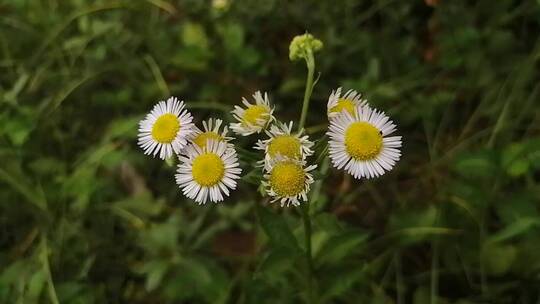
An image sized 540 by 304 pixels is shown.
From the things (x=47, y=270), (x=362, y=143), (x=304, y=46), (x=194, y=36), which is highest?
(x=194, y=36)

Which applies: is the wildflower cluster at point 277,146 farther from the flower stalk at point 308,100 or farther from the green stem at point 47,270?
the green stem at point 47,270

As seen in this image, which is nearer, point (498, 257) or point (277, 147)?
point (277, 147)

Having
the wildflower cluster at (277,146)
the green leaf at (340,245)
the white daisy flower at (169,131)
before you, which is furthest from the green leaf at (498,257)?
the white daisy flower at (169,131)

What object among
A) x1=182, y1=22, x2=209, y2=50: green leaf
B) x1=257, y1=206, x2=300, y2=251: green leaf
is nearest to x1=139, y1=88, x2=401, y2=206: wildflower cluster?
x1=257, y1=206, x2=300, y2=251: green leaf

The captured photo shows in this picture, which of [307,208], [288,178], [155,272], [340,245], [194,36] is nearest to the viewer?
[288,178]

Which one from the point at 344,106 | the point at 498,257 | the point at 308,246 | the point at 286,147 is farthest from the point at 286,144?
the point at 498,257

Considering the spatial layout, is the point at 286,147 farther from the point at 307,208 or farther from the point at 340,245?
the point at 340,245
